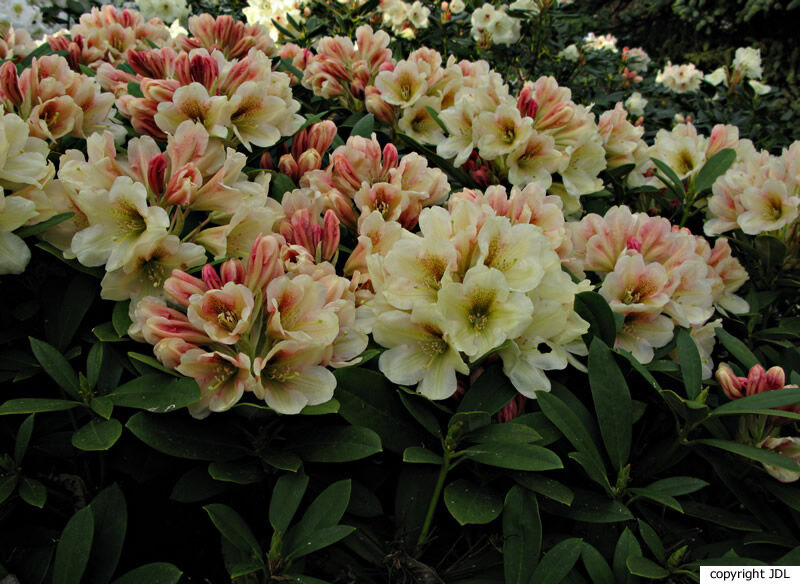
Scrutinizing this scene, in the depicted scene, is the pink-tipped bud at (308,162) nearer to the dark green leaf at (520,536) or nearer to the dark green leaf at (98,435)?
the dark green leaf at (98,435)

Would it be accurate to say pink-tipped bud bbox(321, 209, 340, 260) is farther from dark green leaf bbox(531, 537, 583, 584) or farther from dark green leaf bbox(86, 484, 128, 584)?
dark green leaf bbox(531, 537, 583, 584)

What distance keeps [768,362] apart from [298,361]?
1.15m

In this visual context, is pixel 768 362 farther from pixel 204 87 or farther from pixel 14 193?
pixel 14 193

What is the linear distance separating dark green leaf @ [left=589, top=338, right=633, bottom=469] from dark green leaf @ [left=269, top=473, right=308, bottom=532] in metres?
0.55

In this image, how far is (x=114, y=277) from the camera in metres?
1.05

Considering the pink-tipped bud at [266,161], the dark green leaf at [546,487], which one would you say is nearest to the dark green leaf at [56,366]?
the pink-tipped bud at [266,161]

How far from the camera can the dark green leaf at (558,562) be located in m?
0.90

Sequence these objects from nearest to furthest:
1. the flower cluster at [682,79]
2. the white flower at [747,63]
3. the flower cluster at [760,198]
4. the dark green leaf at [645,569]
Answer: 1. the dark green leaf at [645,569]
2. the flower cluster at [760,198]
3. the white flower at [747,63]
4. the flower cluster at [682,79]

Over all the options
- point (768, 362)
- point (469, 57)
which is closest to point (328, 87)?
point (768, 362)

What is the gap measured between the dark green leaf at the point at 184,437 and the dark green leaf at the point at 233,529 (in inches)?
3.4

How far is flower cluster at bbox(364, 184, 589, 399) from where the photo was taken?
3.41ft

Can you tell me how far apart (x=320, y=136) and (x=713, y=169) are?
1.14 meters

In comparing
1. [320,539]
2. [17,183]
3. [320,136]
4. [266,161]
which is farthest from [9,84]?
[320,539]

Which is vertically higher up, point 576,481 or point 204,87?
point 204,87
